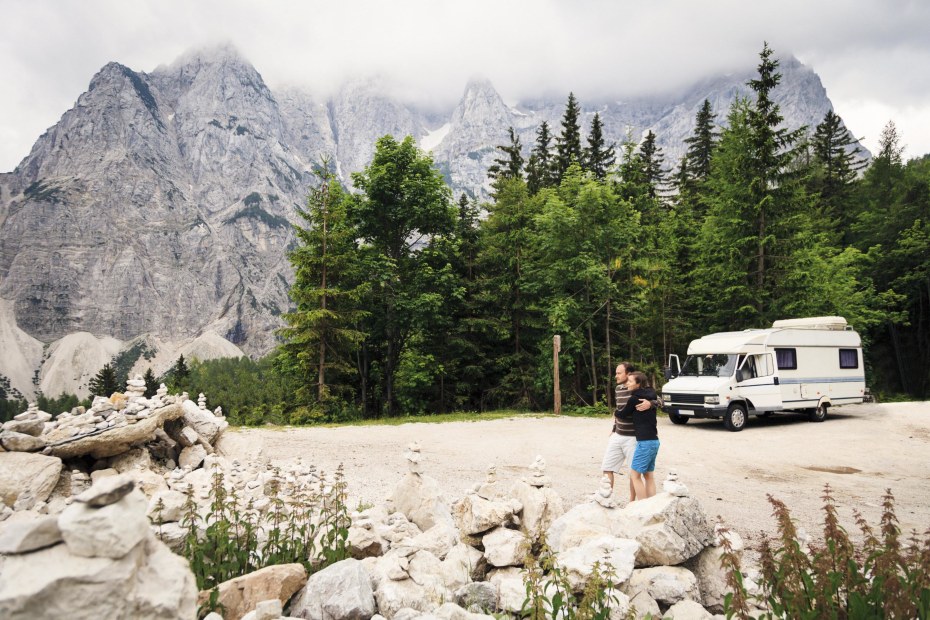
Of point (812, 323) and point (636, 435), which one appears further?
point (812, 323)

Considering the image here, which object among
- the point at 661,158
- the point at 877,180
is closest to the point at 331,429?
the point at 661,158

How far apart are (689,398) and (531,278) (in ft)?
33.0

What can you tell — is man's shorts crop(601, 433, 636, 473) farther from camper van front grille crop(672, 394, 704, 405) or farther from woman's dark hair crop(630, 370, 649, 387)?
camper van front grille crop(672, 394, 704, 405)

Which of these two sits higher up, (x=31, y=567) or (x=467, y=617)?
(x=31, y=567)

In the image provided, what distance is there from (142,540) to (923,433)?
20821 mm

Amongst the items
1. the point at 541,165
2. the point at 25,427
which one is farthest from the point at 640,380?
the point at 541,165

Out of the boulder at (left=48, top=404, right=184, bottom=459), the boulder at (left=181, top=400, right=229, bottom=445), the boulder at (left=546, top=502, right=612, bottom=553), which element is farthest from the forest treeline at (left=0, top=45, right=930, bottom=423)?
the boulder at (left=546, top=502, right=612, bottom=553)

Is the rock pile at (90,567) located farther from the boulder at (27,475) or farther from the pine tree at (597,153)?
the pine tree at (597,153)

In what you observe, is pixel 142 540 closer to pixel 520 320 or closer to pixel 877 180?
pixel 520 320

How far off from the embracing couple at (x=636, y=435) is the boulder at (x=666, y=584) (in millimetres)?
2357

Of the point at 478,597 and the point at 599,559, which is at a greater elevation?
the point at 599,559

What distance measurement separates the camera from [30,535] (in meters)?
1.92

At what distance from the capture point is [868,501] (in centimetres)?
822

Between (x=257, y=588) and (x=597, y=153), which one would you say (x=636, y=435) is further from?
(x=597, y=153)
